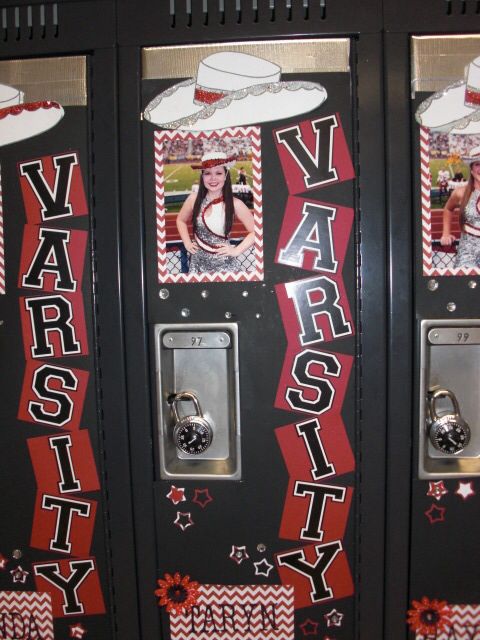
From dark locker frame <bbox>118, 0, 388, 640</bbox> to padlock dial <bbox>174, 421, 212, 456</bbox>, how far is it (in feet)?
0.36

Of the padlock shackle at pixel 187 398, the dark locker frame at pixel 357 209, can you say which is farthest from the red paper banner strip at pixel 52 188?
the padlock shackle at pixel 187 398

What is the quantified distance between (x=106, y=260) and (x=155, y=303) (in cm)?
19

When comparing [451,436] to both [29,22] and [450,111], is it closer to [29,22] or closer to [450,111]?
[450,111]

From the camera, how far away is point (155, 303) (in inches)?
59.1

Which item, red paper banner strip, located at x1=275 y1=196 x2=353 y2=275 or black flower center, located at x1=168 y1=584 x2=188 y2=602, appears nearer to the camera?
red paper banner strip, located at x1=275 y1=196 x2=353 y2=275

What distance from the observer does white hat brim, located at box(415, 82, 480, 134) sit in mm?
1427

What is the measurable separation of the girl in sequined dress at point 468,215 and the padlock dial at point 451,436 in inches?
17.9

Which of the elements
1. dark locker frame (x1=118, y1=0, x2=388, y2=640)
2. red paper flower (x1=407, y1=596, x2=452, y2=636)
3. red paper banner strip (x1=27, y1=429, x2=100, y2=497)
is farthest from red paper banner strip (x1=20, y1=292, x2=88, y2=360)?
red paper flower (x1=407, y1=596, x2=452, y2=636)

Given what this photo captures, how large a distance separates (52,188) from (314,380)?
3.12ft

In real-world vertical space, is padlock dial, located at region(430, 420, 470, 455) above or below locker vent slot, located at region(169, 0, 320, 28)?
below

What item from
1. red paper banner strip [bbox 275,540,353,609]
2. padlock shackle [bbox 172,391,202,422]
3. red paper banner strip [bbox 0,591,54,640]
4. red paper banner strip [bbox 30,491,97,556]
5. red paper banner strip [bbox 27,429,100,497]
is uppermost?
padlock shackle [bbox 172,391,202,422]

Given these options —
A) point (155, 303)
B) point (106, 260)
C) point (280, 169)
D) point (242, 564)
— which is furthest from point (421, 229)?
point (242, 564)

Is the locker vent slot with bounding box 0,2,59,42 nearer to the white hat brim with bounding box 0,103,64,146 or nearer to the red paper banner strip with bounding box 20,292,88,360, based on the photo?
the white hat brim with bounding box 0,103,64,146

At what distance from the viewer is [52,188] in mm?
1509
